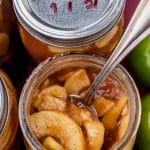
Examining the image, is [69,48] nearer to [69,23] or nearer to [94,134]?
[69,23]

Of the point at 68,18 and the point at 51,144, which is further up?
the point at 68,18

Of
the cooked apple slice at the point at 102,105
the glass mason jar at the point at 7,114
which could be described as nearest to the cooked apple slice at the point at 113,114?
the cooked apple slice at the point at 102,105

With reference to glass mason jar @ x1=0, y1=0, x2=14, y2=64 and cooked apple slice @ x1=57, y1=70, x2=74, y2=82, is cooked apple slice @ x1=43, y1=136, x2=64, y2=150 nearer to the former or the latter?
cooked apple slice @ x1=57, y1=70, x2=74, y2=82

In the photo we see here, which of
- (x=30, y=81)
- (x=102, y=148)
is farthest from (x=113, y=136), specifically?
(x=30, y=81)

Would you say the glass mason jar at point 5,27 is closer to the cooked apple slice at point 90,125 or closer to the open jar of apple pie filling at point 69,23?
the open jar of apple pie filling at point 69,23

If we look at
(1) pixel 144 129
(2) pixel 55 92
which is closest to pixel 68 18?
(2) pixel 55 92

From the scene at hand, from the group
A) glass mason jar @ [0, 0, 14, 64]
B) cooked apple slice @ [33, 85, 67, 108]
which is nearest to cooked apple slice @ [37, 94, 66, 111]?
cooked apple slice @ [33, 85, 67, 108]
